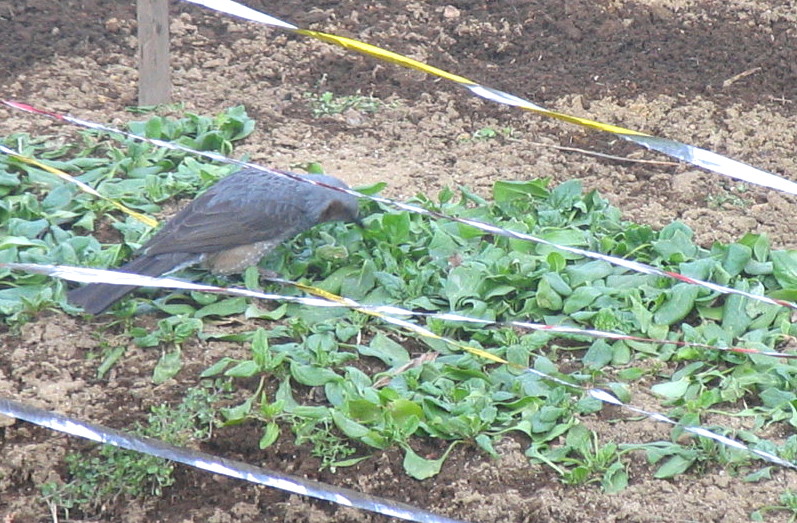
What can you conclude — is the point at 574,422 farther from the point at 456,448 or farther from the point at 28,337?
the point at 28,337

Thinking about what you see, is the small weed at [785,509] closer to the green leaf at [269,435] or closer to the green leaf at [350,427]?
the green leaf at [350,427]

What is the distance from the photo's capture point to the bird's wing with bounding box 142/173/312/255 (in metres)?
5.34

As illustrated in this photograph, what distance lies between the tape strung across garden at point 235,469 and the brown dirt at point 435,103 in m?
0.28

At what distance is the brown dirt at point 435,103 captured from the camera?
14.8 feet

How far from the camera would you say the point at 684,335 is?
4844 mm

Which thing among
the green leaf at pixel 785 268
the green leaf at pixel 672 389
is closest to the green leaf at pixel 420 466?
the green leaf at pixel 672 389

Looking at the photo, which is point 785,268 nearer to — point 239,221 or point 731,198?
point 731,198

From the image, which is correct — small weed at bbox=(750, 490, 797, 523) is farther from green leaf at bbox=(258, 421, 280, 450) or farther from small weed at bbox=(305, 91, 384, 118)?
small weed at bbox=(305, 91, 384, 118)

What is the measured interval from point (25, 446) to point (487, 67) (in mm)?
3991

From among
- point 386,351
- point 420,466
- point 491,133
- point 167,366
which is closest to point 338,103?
point 491,133

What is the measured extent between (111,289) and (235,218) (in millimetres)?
811

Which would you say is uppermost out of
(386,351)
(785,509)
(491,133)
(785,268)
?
(785,268)

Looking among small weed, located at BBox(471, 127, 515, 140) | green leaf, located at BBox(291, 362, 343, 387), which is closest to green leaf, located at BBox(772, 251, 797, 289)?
small weed, located at BBox(471, 127, 515, 140)

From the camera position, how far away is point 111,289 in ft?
16.1
